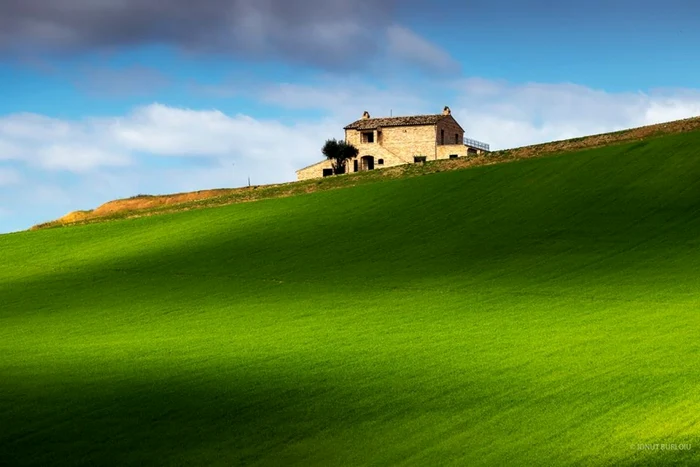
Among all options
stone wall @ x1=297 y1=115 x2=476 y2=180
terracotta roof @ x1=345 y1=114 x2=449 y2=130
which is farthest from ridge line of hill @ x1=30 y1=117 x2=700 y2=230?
terracotta roof @ x1=345 y1=114 x2=449 y2=130

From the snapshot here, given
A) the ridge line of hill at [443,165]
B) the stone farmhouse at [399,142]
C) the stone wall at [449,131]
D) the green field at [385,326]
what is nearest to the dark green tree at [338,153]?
the stone farmhouse at [399,142]

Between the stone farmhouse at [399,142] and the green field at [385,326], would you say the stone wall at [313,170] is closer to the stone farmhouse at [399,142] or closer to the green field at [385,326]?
the stone farmhouse at [399,142]

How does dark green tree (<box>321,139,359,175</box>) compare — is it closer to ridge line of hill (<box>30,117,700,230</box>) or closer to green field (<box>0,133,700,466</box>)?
ridge line of hill (<box>30,117,700,230</box>)

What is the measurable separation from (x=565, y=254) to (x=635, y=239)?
3.00 metres

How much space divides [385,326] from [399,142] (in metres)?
70.3

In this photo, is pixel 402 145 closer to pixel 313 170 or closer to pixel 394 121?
pixel 394 121

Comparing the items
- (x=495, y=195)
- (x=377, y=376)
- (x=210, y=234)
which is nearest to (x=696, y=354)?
(x=377, y=376)

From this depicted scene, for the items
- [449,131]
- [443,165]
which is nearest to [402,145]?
[449,131]

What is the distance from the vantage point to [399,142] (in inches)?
3770

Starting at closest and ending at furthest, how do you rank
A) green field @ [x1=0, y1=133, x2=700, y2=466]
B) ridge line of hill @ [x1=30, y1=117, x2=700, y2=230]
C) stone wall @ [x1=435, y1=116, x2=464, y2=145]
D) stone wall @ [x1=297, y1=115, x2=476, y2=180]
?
1. green field @ [x1=0, y1=133, x2=700, y2=466]
2. ridge line of hill @ [x1=30, y1=117, x2=700, y2=230]
3. stone wall @ [x1=297, y1=115, x2=476, y2=180]
4. stone wall @ [x1=435, y1=116, x2=464, y2=145]

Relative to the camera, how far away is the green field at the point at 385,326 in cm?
1566

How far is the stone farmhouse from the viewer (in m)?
94.5

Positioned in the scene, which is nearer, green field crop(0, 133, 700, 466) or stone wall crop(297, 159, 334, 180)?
green field crop(0, 133, 700, 466)

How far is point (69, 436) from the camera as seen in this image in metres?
16.5
